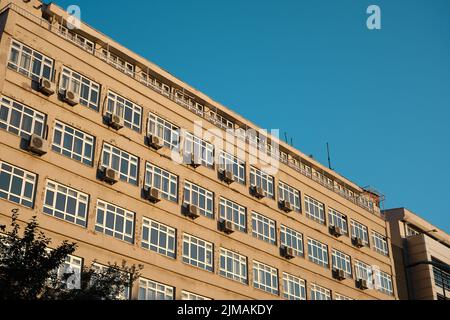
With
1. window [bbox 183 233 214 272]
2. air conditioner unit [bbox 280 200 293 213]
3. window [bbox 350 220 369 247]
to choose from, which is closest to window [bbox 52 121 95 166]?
window [bbox 183 233 214 272]

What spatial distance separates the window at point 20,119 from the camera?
103 ft

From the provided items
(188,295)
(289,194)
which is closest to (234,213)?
(289,194)

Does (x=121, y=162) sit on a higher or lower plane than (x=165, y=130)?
lower

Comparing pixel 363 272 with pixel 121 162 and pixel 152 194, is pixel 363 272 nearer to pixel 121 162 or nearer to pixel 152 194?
pixel 152 194

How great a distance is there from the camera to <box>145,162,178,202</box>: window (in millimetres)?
37594

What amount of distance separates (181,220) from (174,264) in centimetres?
272

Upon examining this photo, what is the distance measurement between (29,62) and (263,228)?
61.8ft

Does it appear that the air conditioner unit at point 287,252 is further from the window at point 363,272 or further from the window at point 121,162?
the window at point 121,162

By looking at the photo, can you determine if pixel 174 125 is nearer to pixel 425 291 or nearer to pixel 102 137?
pixel 102 137

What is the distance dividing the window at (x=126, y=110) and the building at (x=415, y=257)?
3067 cm

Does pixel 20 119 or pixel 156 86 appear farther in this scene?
pixel 156 86

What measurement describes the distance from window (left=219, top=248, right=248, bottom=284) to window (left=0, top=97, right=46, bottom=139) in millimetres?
13580

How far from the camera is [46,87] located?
33094mm

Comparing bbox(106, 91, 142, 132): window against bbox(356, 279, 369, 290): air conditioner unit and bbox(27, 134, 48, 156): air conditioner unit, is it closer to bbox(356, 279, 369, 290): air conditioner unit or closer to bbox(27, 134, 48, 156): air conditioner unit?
bbox(27, 134, 48, 156): air conditioner unit
